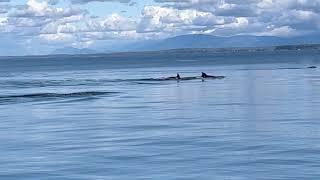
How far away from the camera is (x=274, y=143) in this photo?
3200 centimetres

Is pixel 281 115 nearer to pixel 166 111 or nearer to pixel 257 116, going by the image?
pixel 257 116

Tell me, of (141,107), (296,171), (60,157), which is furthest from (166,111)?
(296,171)

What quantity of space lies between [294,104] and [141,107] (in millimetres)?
11023

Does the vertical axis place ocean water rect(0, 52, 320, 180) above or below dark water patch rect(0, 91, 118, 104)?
above

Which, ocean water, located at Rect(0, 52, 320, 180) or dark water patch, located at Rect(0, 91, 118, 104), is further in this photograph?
dark water patch, located at Rect(0, 91, 118, 104)

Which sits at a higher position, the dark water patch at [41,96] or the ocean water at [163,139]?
the ocean water at [163,139]

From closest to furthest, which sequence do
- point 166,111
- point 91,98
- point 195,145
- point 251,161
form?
1. point 251,161
2. point 195,145
3. point 166,111
4. point 91,98

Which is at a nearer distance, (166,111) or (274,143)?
(274,143)

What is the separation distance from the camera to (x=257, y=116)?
4569 centimetres

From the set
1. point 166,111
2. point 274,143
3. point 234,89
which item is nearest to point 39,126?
point 166,111

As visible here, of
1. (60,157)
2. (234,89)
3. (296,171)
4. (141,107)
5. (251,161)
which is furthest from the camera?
(234,89)

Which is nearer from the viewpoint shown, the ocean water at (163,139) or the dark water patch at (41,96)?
the ocean water at (163,139)

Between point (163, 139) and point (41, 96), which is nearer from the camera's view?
point (163, 139)

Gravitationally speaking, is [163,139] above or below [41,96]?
above
